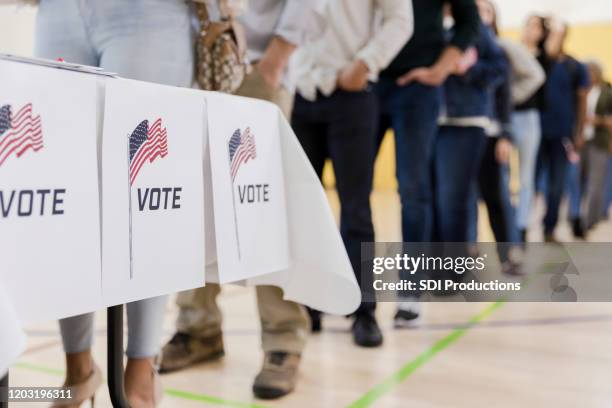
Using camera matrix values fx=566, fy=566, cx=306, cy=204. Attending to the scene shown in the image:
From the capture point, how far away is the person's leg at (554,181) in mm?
3607

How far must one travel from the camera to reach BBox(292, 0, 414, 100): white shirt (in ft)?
5.44

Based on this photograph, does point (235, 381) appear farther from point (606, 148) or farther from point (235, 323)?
point (606, 148)

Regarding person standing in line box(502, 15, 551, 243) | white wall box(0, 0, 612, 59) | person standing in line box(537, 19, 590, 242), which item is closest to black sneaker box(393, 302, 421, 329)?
person standing in line box(502, 15, 551, 243)

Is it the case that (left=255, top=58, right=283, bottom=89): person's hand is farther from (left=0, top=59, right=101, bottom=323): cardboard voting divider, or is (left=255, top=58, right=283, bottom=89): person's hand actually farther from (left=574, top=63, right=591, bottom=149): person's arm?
(left=574, top=63, right=591, bottom=149): person's arm

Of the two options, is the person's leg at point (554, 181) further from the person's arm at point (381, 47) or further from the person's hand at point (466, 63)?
the person's arm at point (381, 47)

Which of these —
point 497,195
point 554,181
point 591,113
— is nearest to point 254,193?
point 497,195

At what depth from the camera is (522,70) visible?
3041mm

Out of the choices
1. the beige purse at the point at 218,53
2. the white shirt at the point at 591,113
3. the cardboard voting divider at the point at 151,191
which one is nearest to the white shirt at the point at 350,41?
the beige purse at the point at 218,53

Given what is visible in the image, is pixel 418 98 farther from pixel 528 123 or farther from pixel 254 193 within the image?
pixel 528 123

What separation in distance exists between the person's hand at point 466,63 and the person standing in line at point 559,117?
1.41 m

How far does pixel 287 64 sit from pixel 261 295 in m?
0.57

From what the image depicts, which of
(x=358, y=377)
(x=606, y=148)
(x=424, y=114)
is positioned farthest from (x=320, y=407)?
(x=606, y=148)

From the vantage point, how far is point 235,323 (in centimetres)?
191

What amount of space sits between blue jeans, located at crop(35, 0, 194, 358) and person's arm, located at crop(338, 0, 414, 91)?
715 millimetres
